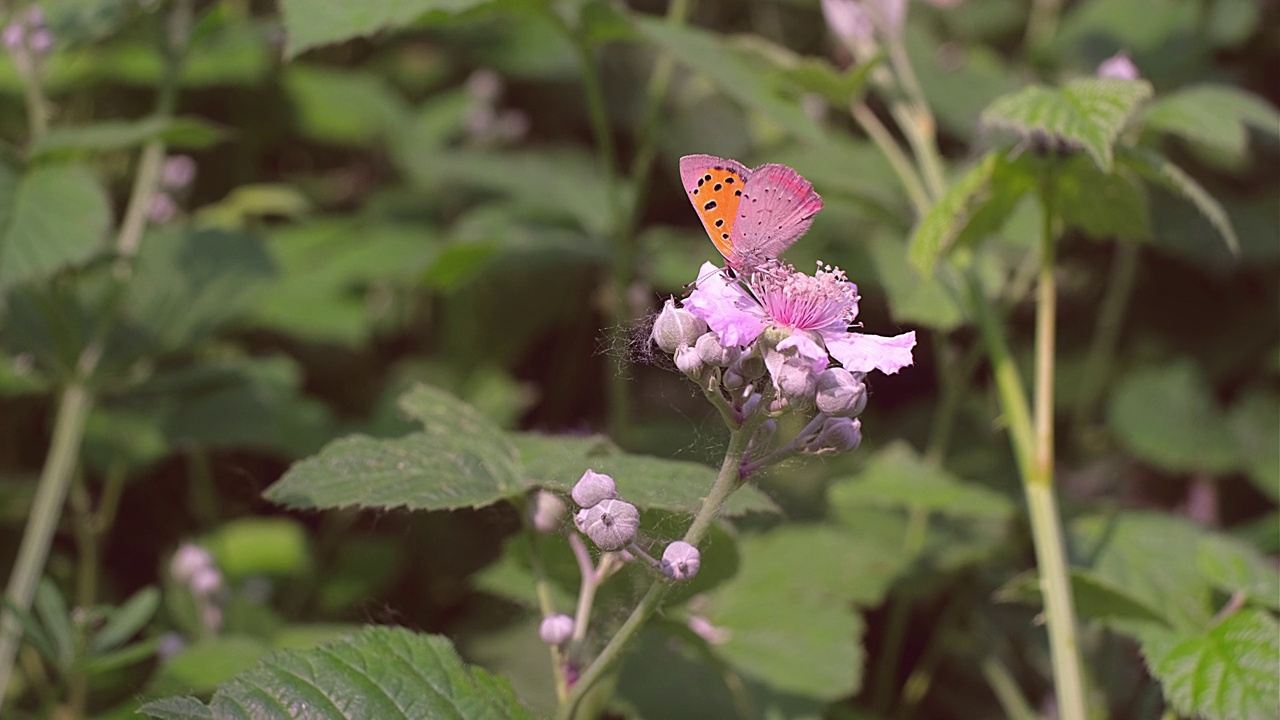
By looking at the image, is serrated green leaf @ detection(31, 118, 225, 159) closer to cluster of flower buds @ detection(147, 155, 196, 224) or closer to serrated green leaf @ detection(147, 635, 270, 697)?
cluster of flower buds @ detection(147, 155, 196, 224)

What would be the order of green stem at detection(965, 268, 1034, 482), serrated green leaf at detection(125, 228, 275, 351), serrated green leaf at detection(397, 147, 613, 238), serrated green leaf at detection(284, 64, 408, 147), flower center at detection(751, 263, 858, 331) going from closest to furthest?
flower center at detection(751, 263, 858, 331) → green stem at detection(965, 268, 1034, 482) → serrated green leaf at detection(125, 228, 275, 351) → serrated green leaf at detection(397, 147, 613, 238) → serrated green leaf at detection(284, 64, 408, 147)

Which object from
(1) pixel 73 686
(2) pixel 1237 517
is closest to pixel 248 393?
(1) pixel 73 686

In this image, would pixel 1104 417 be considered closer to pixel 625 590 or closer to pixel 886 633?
pixel 886 633

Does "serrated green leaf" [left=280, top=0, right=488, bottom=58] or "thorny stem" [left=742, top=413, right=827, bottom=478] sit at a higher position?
"serrated green leaf" [left=280, top=0, right=488, bottom=58]

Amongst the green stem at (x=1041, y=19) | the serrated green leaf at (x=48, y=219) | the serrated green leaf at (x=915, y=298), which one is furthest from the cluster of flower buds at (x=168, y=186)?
the green stem at (x=1041, y=19)

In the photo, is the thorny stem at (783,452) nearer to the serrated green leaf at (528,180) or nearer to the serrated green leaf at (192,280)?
the serrated green leaf at (192,280)

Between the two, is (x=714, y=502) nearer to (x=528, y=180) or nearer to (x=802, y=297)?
(x=802, y=297)

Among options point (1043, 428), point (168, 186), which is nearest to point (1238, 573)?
point (1043, 428)

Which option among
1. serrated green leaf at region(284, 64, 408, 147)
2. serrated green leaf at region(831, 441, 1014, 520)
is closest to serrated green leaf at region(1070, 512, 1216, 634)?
serrated green leaf at region(831, 441, 1014, 520)
